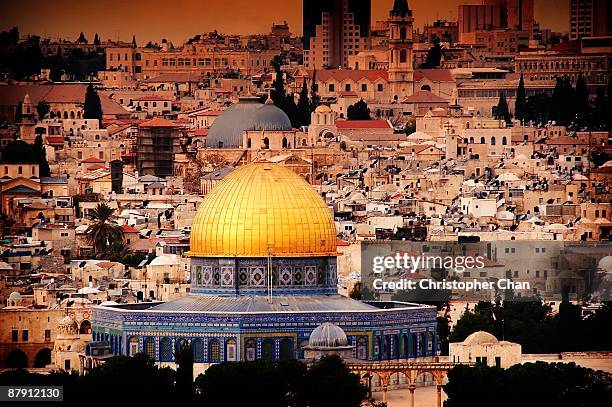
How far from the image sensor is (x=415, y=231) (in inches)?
3346

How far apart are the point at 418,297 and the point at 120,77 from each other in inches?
3439

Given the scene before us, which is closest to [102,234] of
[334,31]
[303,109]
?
[303,109]

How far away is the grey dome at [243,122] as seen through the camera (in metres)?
110

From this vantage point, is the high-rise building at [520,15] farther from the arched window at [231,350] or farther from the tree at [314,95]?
the arched window at [231,350]

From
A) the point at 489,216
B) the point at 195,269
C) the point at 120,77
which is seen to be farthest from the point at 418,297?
the point at 120,77

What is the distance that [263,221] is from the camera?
59.2 metres

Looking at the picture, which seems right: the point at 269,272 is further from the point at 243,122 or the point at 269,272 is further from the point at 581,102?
the point at 581,102

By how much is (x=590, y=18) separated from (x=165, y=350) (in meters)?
91.4

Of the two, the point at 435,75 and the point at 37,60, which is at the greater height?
the point at 37,60

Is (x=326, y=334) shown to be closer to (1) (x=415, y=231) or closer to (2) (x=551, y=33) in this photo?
(1) (x=415, y=231)

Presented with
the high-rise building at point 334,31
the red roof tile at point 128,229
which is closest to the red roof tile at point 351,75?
the high-rise building at point 334,31

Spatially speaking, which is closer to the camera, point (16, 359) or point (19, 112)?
point (16, 359)

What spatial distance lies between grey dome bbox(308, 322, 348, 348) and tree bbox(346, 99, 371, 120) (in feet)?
243

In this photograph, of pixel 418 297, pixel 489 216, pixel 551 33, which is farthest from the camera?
pixel 551 33
